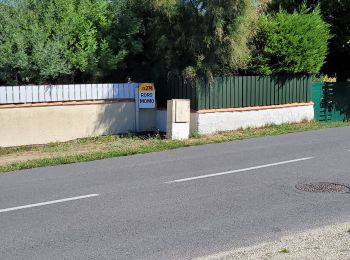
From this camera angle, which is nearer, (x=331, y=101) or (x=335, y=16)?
(x=331, y=101)

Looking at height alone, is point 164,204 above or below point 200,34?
below

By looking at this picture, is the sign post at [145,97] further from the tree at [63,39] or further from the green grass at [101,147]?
the tree at [63,39]

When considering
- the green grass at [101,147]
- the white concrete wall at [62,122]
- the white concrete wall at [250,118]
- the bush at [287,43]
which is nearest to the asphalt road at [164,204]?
the green grass at [101,147]

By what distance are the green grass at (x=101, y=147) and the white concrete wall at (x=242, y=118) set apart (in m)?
0.33

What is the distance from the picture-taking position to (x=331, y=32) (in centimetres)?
2184

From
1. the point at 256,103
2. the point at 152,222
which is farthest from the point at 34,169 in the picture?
the point at 256,103

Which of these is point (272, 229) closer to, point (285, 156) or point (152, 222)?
point (152, 222)

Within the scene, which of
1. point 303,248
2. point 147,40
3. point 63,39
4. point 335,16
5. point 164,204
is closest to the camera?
point 303,248

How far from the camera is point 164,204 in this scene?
761cm

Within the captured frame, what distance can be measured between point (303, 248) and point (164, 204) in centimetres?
267

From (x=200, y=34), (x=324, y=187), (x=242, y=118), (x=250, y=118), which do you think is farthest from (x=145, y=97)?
(x=324, y=187)

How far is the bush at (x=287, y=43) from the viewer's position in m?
17.4

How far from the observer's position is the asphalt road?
5.85 meters

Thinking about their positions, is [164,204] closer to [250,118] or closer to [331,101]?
[250,118]
